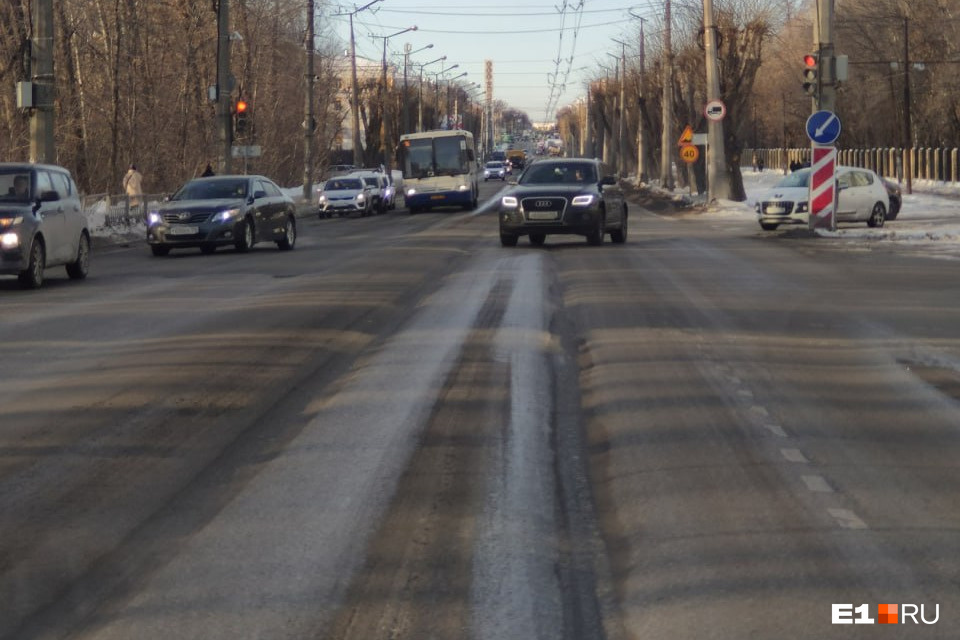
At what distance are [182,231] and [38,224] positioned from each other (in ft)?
22.9

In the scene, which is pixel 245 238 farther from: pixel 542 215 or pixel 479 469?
pixel 479 469

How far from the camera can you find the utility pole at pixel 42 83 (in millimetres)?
25734

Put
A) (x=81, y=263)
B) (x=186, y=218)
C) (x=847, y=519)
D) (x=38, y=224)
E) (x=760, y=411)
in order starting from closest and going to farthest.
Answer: (x=847, y=519) → (x=760, y=411) → (x=38, y=224) → (x=81, y=263) → (x=186, y=218)

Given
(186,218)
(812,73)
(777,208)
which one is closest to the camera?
(186,218)

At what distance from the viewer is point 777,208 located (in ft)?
99.7

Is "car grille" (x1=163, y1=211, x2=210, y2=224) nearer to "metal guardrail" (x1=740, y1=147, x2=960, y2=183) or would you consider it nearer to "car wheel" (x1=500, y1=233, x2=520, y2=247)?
"car wheel" (x1=500, y1=233, x2=520, y2=247)

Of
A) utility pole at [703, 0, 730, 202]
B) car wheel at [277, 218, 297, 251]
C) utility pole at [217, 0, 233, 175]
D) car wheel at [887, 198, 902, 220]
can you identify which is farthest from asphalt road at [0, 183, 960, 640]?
utility pole at [703, 0, 730, 202]

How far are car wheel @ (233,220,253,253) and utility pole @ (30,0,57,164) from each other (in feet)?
13.8

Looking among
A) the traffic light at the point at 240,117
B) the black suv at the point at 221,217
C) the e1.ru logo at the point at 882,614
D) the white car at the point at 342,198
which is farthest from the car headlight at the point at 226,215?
the white car at the point at 342,198

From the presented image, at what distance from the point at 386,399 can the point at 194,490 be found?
7.68 feet

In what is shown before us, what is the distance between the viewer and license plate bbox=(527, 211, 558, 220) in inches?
955

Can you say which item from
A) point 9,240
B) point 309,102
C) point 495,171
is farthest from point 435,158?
point 495,171

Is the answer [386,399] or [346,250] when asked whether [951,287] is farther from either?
[346,250]

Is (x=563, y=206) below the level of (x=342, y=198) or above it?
below
